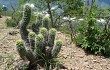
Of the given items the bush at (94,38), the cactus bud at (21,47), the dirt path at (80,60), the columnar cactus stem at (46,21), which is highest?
the columnar cactus stem at (46,21)

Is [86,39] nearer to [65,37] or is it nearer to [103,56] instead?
[103,56]

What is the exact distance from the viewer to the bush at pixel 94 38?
8.33 m

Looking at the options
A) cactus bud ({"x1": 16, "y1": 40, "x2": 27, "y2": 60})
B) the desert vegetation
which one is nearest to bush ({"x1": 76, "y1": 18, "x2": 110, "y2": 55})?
the desert vegetation

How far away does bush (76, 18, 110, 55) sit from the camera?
8328mm

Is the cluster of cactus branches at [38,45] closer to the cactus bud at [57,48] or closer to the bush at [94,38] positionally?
the cactus bud at [57,48]

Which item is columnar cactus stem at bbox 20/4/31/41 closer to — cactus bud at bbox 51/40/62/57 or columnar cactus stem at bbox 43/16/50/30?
columnar cactus stem at bbox 43/16/50/30

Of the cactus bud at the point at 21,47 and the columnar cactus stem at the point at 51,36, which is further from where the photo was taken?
the columnar cactus stem at the point at 51,36

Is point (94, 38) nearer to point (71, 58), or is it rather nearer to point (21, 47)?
point (71, 58)

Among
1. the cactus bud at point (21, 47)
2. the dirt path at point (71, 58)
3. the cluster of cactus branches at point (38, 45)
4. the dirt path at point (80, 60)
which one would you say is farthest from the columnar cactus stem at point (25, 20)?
the dirt path at point (80, 60)

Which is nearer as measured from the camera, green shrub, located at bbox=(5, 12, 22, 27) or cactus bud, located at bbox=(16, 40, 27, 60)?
cactus bud, located at bbox=(16, 40, 27, 60)

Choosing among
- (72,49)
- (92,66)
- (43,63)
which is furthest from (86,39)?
(43,63)

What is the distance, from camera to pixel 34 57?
268 inches

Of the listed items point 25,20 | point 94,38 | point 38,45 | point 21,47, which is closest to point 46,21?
point 25,20

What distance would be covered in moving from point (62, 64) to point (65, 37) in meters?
2.35
